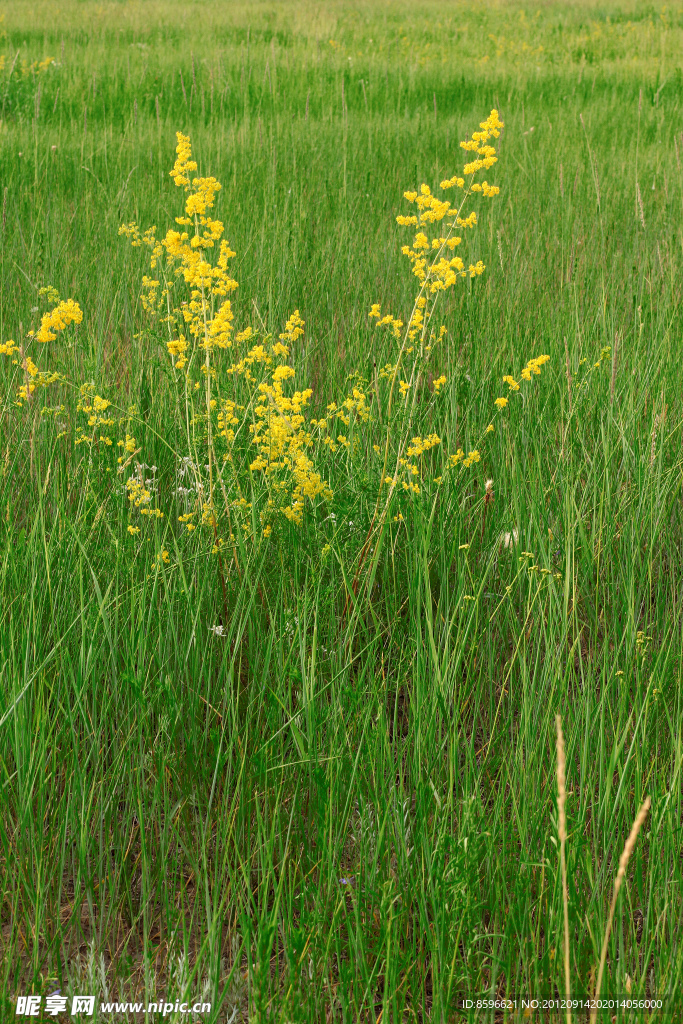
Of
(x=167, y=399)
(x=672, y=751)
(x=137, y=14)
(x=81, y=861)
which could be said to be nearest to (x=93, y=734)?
(x=81, y=861)

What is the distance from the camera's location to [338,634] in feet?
5.06

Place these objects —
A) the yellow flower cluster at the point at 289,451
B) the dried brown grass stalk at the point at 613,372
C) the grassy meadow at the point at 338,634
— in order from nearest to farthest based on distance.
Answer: the grassy meadow at the point at 338,634 → the yellow flower cluster at the point at 289,451 → the dried brown grass stalk at the point at 613,372

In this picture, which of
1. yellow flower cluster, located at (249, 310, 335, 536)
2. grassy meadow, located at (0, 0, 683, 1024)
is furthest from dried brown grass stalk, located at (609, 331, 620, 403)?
yellow flower cluster, located at (249, 310, 335, 536)

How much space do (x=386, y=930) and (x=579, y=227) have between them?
3260mm

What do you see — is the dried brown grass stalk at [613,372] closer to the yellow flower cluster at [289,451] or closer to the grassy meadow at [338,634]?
the grassy meadow at [338,634]

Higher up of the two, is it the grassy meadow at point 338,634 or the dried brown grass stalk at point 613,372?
the dried brown grass stalk at point 613,372

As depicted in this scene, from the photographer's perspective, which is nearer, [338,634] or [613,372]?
[338,634]

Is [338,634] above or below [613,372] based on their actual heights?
below

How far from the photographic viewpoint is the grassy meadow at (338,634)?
1.06 meters

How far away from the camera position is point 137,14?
1078 centimetres

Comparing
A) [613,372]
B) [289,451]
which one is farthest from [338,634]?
[613,372]

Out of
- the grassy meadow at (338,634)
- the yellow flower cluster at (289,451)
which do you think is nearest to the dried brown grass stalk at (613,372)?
the grassy meadow at (338,634)

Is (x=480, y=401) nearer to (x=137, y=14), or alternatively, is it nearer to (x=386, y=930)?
(x=386, y=930)

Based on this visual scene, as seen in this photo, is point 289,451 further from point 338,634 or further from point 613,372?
point 613,372
